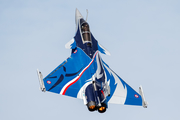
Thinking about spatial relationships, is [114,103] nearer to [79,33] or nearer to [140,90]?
[140,90]

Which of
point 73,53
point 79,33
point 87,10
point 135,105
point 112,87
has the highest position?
point 87,10

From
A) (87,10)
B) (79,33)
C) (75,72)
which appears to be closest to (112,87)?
(75,72)

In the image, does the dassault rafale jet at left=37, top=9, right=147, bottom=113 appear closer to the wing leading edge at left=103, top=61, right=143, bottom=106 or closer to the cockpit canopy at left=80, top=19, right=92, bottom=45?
the wing leading edge at left=103, top=61, right=143, bottom=106

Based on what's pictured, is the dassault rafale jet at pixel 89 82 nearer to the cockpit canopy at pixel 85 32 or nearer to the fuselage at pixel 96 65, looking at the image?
the fuselage at pixel 96 65

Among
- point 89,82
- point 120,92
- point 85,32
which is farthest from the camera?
point 85,32

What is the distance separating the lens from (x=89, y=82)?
111 feet

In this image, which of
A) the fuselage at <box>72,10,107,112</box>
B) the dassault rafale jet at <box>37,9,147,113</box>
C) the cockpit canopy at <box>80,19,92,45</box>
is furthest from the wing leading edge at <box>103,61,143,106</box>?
the cockpit canopy at <box>80,19,92,45</box>

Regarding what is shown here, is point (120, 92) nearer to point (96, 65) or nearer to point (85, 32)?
point (96, 65)

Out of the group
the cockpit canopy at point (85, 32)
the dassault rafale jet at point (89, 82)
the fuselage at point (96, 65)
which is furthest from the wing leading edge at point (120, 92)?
the cockpit canopy at point (85, 32)

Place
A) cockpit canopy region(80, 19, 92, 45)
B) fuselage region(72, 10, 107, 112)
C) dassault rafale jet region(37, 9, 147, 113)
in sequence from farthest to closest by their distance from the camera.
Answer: cockpit canopy region(80, 19, 92, 45), dassault rafale jet region(37, 9, 147, 113), fuselage region(72, 10, 107, 112)

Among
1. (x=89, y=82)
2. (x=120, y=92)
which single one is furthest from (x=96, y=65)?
(x=120, y=92)

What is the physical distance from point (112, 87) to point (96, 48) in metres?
6.42

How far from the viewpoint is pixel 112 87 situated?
34.8 meters

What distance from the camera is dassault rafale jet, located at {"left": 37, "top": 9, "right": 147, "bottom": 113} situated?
31844 mm
